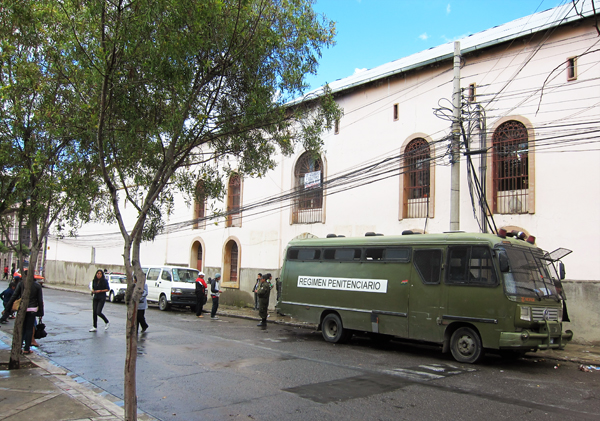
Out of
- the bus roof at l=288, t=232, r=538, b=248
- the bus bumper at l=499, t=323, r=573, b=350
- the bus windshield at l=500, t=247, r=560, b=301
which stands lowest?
the bus bumper at l=499, t=323, r=573, b=350

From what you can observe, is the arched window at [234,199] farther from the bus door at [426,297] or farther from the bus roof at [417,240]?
the bus door at [426,297]

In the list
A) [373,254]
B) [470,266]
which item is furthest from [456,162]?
[470,266]

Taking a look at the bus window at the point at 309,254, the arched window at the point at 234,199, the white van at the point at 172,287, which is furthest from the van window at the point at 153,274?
the bus window at the point at 309,254

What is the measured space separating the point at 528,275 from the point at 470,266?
1156mm

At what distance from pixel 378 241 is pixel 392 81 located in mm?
8098

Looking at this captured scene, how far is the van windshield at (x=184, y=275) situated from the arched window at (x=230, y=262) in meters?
2.72

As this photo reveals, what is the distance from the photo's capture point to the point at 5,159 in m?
8.95

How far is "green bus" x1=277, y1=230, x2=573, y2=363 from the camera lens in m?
9.67

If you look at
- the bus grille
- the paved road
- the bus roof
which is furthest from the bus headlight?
the bus roof

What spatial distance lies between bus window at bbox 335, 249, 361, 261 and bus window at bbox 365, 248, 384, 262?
11.7 inches

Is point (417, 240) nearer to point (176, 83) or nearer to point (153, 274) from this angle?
point (176, 83)

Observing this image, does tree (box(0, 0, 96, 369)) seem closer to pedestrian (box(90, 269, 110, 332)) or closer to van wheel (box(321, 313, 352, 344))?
pedestrian (box(90, 269, 110, 332))

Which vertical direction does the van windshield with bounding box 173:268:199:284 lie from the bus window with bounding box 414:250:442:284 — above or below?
below

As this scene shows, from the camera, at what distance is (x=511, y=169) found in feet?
48.2
